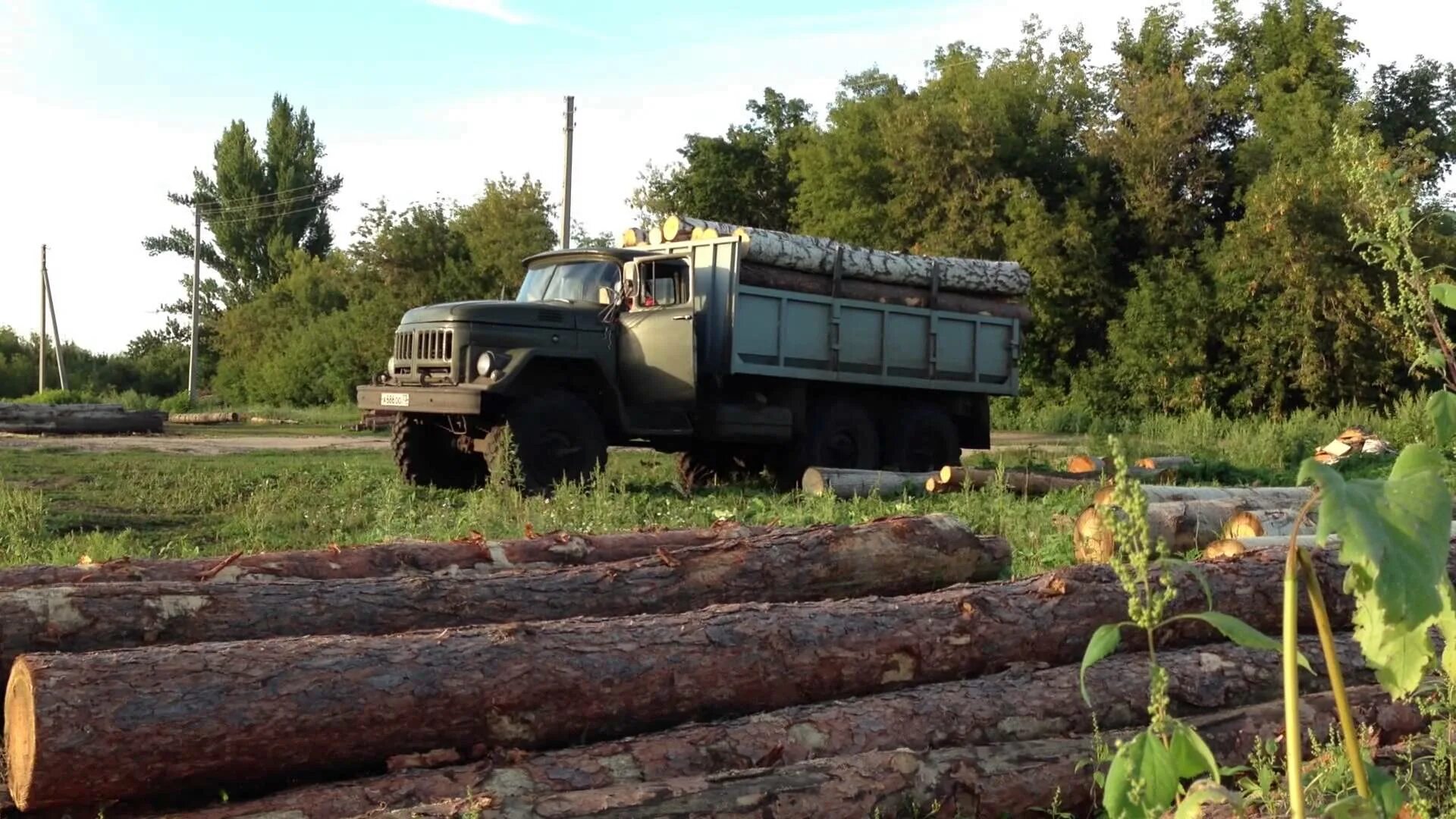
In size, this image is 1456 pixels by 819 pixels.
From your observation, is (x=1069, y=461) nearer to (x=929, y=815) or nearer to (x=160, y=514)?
(x=160, y=514)

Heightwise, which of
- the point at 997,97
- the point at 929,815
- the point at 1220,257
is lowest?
the point at 929,815

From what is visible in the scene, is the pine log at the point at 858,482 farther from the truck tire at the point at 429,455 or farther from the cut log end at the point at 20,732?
the cut log end at the point at 20,732

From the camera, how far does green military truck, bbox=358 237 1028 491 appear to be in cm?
1186

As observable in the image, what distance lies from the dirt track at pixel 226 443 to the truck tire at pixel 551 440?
8.02 metres

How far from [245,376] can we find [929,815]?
148 feet

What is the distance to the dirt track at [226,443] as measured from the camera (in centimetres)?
1927

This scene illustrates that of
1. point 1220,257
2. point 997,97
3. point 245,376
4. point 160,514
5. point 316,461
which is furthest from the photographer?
point 245,376

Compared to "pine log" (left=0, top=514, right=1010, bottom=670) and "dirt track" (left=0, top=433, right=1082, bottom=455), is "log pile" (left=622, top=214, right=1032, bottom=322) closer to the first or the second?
"dirt track" (left=0, top=433, right=1082, bottom=455)

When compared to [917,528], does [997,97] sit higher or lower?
higher

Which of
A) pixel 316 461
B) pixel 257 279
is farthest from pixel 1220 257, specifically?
pixel 257 279

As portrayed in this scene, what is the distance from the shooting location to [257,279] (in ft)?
197

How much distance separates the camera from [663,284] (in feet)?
41.5

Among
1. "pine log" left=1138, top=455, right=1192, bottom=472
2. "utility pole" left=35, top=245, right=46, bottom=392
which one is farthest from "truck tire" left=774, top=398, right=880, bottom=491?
"utility pole" left=35, top=245, right=46, bottom=392

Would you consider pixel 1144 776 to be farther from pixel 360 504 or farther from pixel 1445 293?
pixel 360 504
